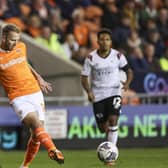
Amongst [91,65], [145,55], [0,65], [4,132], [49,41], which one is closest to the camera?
A: [0,65]

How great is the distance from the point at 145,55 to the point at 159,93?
3502 mm

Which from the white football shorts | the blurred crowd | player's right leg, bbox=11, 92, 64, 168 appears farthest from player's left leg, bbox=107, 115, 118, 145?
the blurred crowd

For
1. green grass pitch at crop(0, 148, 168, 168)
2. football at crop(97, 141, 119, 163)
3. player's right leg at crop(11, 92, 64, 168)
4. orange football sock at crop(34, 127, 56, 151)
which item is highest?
player's right leg at crop(11, 92, 64, 168)

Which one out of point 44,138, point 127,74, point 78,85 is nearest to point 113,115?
point 127,74

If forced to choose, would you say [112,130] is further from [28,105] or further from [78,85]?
[78,85]

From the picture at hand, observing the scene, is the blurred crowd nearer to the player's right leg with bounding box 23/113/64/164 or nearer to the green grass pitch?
the green grass pitch

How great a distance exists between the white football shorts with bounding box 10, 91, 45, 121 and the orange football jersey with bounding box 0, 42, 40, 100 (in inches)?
3.1

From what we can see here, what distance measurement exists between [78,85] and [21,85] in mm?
8213

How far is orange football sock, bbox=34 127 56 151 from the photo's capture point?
11.6 meters

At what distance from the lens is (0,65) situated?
1230 centimetres

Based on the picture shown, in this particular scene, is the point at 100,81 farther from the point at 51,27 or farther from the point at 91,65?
the point at 51,27

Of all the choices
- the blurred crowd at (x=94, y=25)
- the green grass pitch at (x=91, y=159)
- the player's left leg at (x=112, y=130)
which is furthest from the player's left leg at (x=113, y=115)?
the blurred crowd at (x=94, y=25)

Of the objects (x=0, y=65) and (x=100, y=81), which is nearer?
(x=0, y=65)

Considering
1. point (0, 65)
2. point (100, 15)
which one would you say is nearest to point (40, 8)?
point (100, 15)
